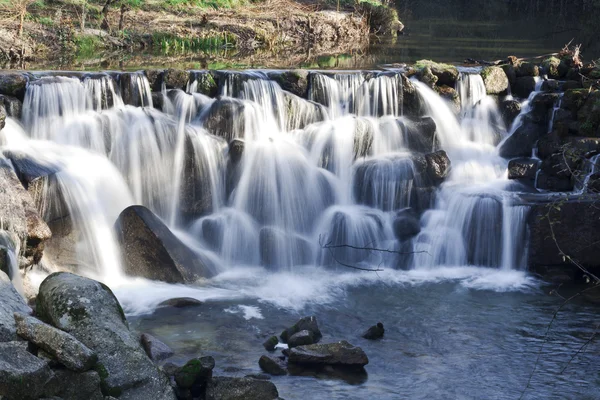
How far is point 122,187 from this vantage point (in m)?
13.8

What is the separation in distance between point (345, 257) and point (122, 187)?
12.7ft

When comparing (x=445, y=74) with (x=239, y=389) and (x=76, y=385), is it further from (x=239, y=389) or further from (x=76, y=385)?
(x=76, y=385)

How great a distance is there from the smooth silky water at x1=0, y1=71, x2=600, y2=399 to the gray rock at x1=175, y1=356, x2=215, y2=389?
0.84m

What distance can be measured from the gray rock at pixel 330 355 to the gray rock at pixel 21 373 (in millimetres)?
3081

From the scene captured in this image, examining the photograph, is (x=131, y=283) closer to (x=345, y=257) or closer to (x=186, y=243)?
(x=186, y=243)

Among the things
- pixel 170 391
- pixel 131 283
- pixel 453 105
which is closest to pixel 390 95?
pixel 453 105

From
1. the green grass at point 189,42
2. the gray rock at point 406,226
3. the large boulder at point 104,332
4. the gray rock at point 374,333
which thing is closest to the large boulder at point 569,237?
the gray rock at point 406,226

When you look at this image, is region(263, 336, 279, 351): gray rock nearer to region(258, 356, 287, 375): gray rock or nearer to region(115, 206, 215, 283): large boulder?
region(258, 356, 287, 375): gray rock

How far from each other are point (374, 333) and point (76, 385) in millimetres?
4273

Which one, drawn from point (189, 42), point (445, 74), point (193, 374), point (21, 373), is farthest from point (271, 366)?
point (189, 42)

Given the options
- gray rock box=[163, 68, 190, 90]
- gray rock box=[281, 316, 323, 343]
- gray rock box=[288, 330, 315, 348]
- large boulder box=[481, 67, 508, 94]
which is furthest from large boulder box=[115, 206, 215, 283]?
large boulder box=[481, 67, 508, 94]

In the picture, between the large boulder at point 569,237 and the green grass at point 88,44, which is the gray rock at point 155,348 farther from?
the green grass at point 88,44

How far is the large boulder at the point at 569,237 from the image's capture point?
13188mm

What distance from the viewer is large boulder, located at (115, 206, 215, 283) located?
12102 millimetres
